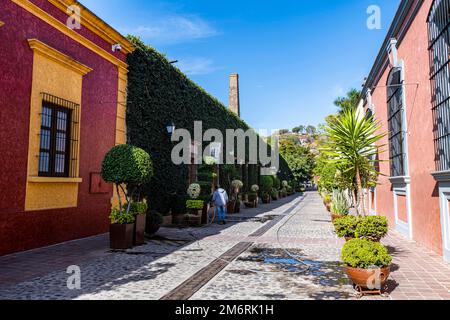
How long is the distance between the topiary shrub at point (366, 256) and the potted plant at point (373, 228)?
88.5 inches

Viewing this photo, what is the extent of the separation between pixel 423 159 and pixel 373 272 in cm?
469

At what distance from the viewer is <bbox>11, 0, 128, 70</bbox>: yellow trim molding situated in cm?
730

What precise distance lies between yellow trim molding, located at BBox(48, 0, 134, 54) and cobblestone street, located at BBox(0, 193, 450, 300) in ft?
18.7

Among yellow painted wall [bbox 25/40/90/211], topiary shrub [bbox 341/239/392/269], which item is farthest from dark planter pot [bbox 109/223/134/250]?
topiary shrub [bbox 341/239/392/269]

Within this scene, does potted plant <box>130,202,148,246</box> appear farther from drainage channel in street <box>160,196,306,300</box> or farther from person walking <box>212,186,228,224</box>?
person walking <box>212,186,228,224</box>

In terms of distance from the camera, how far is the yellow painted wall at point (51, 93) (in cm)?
738

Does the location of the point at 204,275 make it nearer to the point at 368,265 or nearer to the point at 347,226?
the point at 368,265

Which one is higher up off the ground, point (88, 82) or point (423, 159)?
point (88, 82)

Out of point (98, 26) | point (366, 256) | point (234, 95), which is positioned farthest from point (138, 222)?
point (234, 95)

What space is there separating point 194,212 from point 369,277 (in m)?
8.57

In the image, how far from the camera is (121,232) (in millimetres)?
7547

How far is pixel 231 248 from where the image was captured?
26.2ft
